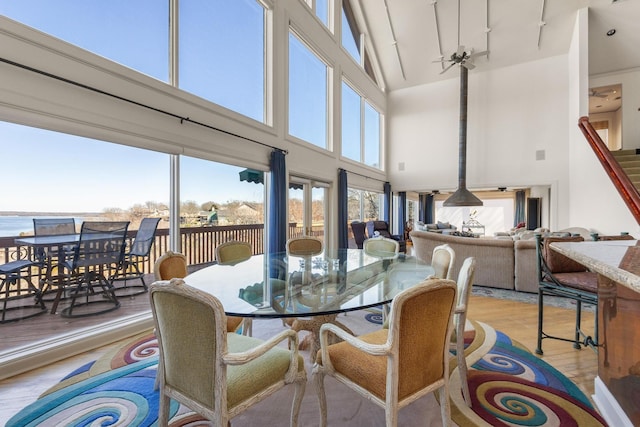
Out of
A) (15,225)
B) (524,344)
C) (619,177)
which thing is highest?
(619,177)

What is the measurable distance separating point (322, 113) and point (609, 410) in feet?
18.6

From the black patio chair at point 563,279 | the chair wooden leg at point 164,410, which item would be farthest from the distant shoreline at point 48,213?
the black patio chair at point 563,279

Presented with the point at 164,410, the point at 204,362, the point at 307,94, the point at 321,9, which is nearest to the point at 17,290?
the point at 164,410

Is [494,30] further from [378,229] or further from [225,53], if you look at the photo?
[225,53]

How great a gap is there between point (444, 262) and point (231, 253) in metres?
1.93

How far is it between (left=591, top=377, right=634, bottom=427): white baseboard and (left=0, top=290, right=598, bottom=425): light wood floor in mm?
134

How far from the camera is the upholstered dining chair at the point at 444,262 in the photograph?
80.1 inches

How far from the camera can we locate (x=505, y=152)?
728cm

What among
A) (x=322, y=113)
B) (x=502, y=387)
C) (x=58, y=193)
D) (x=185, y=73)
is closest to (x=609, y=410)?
(x=502, y=387)

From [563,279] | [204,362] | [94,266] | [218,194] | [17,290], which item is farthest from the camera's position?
[218,194]

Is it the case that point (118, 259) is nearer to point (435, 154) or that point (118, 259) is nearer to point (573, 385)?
point (573, 385)

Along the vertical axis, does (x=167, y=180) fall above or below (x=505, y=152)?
below

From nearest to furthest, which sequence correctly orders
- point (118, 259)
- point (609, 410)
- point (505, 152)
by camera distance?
point (609, 410)
point (118, 259)
point (505, 152)

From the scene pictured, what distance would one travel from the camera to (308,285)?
2.05 metres
